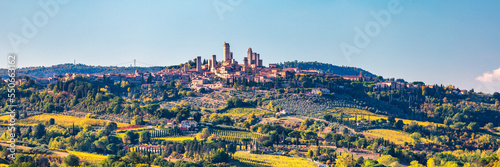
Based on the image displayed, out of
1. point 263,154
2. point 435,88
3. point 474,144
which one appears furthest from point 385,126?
point 435,88

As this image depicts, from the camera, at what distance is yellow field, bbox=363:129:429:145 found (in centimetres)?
6220

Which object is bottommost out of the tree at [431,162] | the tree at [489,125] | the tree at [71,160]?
the tree at [431,162]

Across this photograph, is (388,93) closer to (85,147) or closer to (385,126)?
(385,126)

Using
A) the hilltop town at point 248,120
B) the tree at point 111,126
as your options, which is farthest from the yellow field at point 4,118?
the tree at point 111,126

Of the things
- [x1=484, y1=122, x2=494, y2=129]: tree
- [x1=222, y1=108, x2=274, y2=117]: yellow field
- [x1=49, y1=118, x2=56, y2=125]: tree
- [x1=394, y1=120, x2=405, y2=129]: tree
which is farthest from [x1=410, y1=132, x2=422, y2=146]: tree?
[x1=49, y1=118, x2=56, y2=125]: tree

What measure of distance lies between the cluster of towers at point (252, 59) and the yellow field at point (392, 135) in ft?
137

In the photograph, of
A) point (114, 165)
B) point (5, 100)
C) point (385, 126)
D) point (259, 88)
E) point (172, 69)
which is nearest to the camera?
point (114, 165)

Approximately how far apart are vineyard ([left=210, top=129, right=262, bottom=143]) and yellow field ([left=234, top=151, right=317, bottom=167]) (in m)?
6.49

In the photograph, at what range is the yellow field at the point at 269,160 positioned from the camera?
48.0 metres

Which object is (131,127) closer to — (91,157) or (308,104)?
(91,157)

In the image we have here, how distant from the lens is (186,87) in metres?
91.8

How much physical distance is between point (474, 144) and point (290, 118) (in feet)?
71.0

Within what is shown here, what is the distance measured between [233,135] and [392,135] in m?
18.3

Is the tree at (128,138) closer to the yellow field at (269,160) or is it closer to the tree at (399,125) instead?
the yellow field at (269,160)
